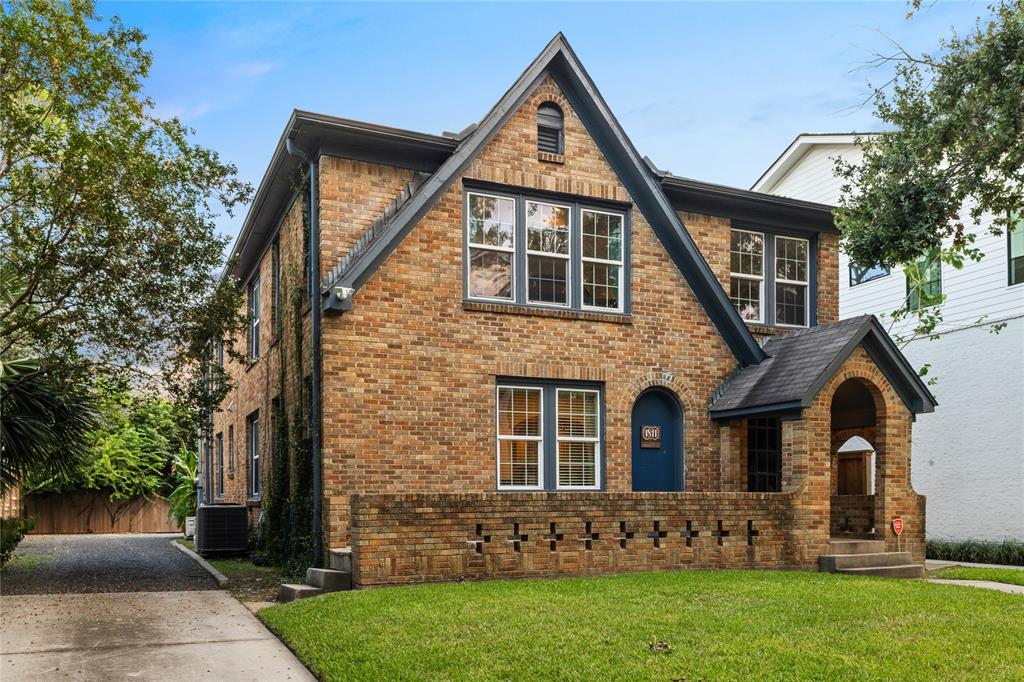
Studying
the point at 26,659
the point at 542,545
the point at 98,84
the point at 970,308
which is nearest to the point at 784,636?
the point at 542,545

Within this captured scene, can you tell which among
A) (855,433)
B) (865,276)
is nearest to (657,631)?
(855,433)

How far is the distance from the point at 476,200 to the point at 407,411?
353 centimetres

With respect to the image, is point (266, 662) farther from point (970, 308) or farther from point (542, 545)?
point (970, 308)

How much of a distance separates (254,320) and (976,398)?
1557 cm

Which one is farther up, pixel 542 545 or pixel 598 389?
pixel 598 389

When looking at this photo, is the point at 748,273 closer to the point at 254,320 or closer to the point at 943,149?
the point at 943,149

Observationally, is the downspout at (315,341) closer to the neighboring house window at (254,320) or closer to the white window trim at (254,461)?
the white window trim at (254,461)

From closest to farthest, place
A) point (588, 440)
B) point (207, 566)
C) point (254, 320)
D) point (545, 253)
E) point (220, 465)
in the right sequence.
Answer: point (588, 440) < point (545, 253) < point (207, 566) < point (254, 320) < point (220, 465)

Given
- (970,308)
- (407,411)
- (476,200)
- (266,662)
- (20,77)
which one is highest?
(20,77)

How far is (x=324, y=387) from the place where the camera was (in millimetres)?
13289

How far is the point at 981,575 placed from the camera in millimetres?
14289

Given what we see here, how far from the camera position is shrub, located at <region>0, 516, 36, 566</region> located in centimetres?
1563

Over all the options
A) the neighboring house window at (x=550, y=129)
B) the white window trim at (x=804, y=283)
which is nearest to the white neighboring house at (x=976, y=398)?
the white window trim at (x=804, y=283)

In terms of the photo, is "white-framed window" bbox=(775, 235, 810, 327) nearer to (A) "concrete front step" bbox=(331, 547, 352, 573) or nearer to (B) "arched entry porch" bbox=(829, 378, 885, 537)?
(B) "arched entry porch" bbox=(829, 378, 885, 537)
